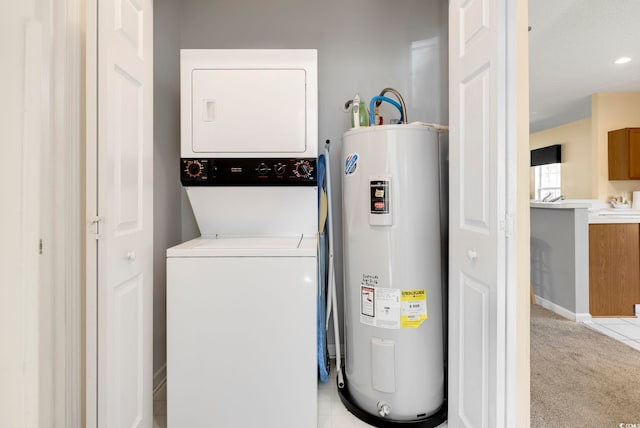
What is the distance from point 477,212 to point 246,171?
46.2 inches

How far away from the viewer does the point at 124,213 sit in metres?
1.22

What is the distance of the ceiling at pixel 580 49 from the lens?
96.7 inches

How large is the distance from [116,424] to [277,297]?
75cm

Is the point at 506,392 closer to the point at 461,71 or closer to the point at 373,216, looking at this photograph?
the point at 373,216

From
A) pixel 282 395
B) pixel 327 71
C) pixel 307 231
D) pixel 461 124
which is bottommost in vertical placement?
pixel 282 395

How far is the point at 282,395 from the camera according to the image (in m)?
1.47

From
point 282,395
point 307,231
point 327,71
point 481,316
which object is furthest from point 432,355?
point 327,71

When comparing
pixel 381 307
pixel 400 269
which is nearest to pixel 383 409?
pixel 381 307

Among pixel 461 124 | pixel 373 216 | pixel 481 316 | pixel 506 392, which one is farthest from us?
pixel 373 216

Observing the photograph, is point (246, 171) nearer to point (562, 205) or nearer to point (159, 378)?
point (159, 378)

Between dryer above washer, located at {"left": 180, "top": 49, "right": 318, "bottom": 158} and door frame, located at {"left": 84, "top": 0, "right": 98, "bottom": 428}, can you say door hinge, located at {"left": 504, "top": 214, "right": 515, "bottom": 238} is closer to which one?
dryer above washer, located at {"left": 180, "top": 49, "right": 318, "bottom": 158}

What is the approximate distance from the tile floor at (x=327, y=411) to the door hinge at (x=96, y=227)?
3.78ft

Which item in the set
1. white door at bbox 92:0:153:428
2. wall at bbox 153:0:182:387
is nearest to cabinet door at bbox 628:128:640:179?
wall at bbox 153:0:182:387

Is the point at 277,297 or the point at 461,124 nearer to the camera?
the point at 461,124
